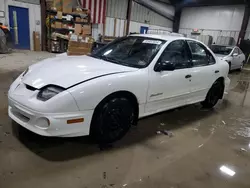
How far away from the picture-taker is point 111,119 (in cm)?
228

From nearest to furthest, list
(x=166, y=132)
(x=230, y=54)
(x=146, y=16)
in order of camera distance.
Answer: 1. (x=166, y=132)
2. (x=230, y=54)
3. (x=146, y=16)

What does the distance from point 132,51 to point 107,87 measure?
3.20ft

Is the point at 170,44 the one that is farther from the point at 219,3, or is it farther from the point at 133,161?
the point at 219,3

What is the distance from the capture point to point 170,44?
2.84m

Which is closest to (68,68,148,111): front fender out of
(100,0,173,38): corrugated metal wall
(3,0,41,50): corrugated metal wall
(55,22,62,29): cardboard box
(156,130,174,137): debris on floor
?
(156,130,174,137): debris on floor

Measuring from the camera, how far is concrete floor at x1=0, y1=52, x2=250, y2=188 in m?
1.83

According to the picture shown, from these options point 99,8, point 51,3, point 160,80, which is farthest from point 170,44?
point 99,8

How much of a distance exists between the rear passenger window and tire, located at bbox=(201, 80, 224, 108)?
502 mm

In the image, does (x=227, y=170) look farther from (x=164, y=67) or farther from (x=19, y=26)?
(x=19, y=26)

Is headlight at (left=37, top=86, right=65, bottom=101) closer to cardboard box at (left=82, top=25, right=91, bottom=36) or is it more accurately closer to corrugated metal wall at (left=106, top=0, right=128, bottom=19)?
cardboard box at (left=82, top=25, right=91, bottom=36)

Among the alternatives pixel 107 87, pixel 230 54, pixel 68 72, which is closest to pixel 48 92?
pixel 68 72

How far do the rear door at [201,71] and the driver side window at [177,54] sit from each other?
6.3 inches

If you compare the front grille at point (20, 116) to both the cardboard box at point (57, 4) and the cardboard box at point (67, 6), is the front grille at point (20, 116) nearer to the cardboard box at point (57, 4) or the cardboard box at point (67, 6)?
the cardboard box at point (57, 4)

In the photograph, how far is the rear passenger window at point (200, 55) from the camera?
126 inches
